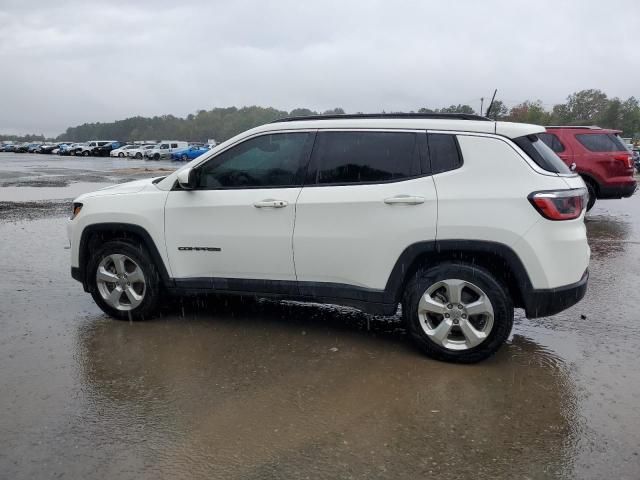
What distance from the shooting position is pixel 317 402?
375 centimetres

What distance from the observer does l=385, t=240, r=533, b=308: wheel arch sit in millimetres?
4160

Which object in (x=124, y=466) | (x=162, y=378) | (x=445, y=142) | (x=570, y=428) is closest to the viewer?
(x=124, y=466)

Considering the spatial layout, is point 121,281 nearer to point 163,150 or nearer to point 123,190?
point 123,190

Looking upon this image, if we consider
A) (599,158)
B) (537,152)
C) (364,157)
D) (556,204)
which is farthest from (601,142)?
(364,157)

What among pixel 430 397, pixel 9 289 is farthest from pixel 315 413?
pixel 9 289

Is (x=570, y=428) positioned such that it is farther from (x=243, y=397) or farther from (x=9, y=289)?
(x=9, y=289)

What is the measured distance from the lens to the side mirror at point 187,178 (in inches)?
193

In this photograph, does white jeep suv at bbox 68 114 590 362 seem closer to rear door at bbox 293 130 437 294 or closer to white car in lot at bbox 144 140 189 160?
rear door at bbox 293 130 437 294

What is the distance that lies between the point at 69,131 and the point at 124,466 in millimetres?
196066

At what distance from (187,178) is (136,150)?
53960 mm

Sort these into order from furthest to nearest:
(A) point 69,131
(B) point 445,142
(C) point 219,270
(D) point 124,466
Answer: (A) point 69,131 → (C) point 219,270 → (B) point 445,142 → (D) point 124,466

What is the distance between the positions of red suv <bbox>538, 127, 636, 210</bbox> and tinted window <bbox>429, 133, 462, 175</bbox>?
7.98 m

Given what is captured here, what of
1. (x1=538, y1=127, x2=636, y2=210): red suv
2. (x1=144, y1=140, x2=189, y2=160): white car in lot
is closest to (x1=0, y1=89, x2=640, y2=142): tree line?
(x1=144, y1=140, x2=189, y2=160): white car in lot

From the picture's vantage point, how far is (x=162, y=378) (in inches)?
162
